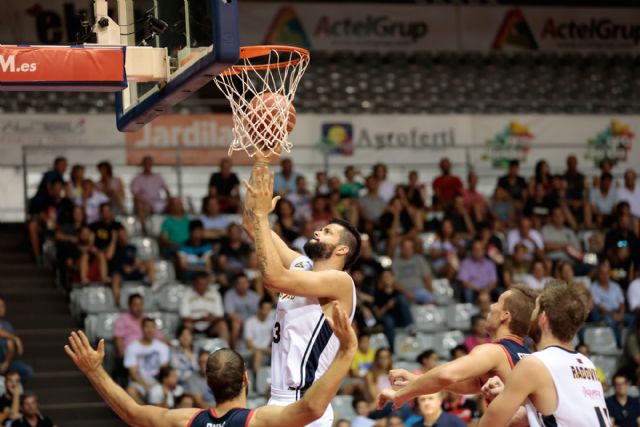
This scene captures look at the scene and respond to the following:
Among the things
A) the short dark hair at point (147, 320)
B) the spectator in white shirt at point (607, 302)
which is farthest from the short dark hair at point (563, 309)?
the spectator in white shirt at point (607, 302)

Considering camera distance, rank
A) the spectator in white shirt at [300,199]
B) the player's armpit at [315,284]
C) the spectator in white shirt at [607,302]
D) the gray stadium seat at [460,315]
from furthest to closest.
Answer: the spectator in white shirt at [300,199] → the spectator in white shirt at [607,302] → the gray stadium seat at [460,315] → the player's armpit at [315,284]

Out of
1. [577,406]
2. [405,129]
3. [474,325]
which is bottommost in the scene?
[474,325]

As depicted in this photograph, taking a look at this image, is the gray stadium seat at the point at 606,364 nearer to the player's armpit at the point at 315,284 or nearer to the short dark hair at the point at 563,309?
the player's armpit at the point at 315,284

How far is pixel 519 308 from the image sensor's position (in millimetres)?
6148

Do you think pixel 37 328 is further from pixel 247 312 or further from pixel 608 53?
pixel 608 53

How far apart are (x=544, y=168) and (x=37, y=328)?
8664 mm

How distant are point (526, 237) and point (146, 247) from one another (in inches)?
225

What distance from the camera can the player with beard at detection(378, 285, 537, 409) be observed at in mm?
5820

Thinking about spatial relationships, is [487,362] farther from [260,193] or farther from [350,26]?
[350,26]

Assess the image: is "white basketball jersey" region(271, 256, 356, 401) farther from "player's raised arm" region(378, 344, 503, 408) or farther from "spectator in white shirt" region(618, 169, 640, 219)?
"spectator in white shirt" region(618, 169, 640, 219)

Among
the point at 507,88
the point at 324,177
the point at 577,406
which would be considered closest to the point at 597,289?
the point at 324,177

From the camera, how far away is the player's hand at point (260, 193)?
5.66 meters

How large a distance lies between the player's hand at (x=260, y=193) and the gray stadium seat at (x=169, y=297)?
8.73m

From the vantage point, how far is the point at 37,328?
14438 mm
